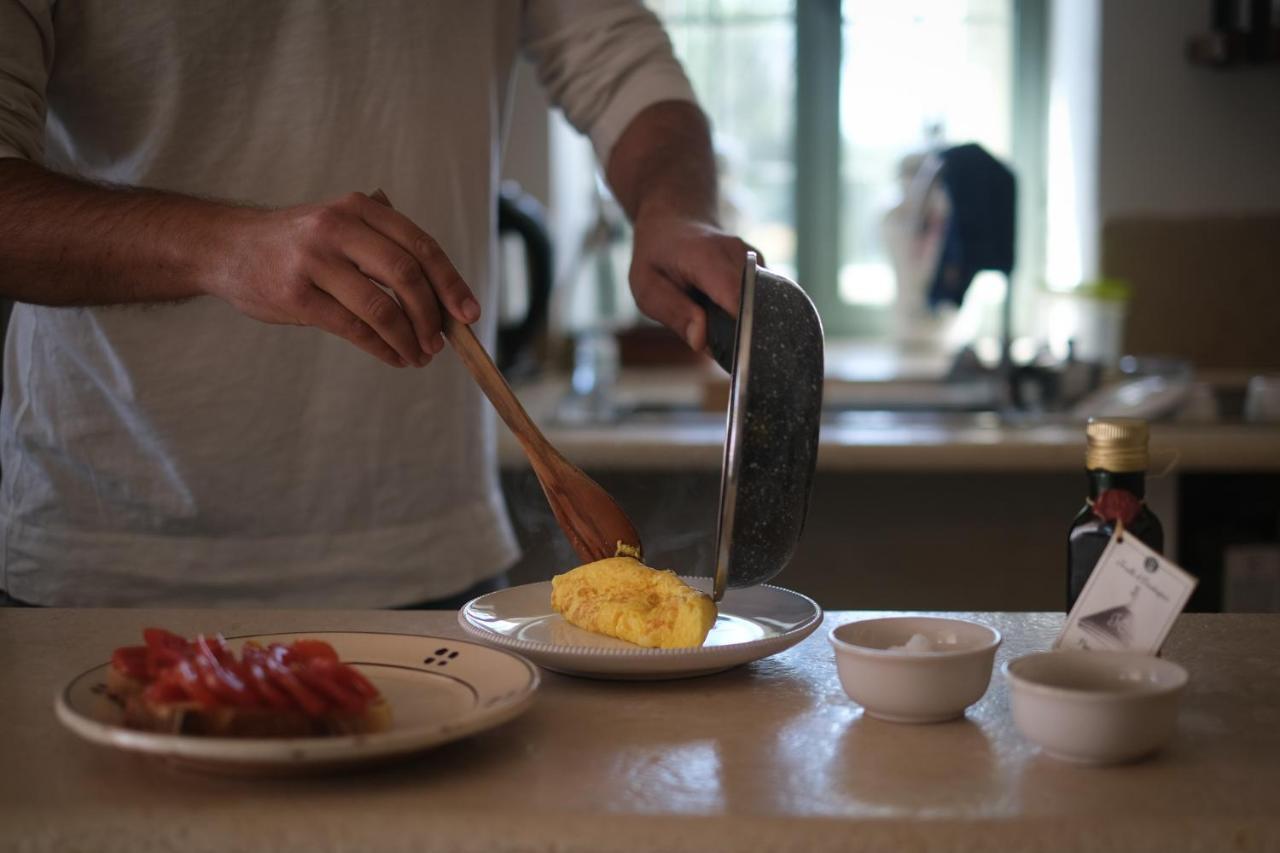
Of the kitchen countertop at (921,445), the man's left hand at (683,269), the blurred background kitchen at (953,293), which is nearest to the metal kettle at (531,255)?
the blurred background kitchen at (953,293)

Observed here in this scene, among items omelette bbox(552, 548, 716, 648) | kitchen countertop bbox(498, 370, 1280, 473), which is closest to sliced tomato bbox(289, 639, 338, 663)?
omelette bbox(552, 548, 716, 648)

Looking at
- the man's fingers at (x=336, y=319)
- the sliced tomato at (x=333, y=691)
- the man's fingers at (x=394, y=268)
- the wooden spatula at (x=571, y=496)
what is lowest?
the sliced tomato at (x=333, y=691)

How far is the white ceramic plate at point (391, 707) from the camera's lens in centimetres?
61

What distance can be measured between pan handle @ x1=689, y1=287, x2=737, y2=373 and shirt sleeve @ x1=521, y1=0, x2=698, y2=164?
41 cm

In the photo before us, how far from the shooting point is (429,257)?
2.81 ft

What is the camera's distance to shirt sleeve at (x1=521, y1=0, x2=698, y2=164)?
1394 mm

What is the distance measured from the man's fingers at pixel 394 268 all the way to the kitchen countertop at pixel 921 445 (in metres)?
1.03

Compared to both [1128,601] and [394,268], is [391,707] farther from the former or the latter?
[1128,601]

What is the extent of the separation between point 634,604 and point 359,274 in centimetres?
28

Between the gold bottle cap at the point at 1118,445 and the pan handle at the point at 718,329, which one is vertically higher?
the pan handle at the point at 718,329

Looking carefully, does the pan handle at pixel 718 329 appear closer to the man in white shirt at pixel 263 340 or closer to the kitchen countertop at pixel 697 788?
the man in white shirt at pixel 263 340

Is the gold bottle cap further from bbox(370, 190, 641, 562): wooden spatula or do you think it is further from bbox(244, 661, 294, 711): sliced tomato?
bbox(244, 661, 294, 711): sliced tomato

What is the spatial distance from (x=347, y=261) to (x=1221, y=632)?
66 centimetres

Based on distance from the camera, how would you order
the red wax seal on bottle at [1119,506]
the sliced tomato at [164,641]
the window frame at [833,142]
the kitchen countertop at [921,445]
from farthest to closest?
the window frame at [833,142]
the kitchen countertop at [921,445]
the red wax seal on bottle at [1119,506]
the sliced tomato at [164,641]
